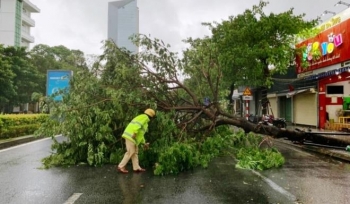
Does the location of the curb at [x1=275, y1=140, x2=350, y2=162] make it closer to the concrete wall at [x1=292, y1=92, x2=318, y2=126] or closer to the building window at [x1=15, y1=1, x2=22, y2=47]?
the concrete wall at [x1=292, y1=92, x2=318, y2=126]

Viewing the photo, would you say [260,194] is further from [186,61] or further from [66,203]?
[186,61]

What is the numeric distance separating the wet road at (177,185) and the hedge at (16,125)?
5733 millimetres

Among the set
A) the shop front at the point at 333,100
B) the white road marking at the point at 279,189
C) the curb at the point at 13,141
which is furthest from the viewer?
the shop front at the point at 333,100

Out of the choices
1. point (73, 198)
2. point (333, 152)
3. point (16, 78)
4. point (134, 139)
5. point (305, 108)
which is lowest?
point (73, 198)

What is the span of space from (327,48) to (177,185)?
57.2 feet

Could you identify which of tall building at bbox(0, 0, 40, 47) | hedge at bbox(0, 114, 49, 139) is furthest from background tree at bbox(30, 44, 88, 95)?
hedge at bbox(0, 114, 49, 139)

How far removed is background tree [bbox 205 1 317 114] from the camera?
2005 cm

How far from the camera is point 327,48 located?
20.6 meters

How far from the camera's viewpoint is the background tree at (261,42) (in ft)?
65.8

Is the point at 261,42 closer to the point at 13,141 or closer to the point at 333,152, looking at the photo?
the point at 333,152

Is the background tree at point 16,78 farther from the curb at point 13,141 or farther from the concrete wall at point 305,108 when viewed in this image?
the concrete wall at point 305,108

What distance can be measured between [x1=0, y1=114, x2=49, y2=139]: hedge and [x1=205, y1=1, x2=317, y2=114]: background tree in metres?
11.0

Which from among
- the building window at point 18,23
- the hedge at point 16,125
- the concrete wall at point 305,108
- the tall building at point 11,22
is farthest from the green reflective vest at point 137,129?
the building window at point 18,23

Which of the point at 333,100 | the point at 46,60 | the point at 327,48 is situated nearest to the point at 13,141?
the point at 327,48
